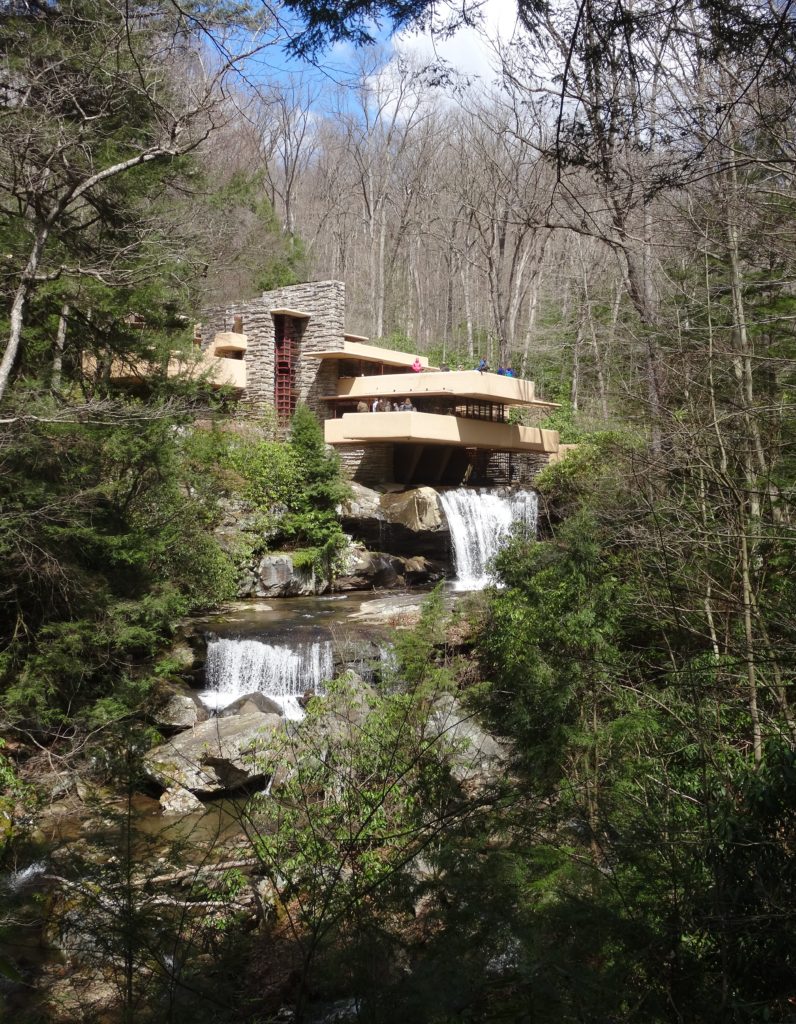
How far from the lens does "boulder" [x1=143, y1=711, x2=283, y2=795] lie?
8.36 m

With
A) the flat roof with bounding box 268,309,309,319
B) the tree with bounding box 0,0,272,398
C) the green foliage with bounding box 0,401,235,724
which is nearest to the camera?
the tree with bounding box 0,0,272,398

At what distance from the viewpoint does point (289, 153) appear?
31.3 m

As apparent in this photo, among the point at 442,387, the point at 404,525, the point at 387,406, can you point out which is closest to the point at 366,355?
the point at 387,406

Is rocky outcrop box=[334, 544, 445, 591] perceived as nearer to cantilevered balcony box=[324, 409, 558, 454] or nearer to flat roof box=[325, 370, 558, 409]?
cantilevered balcony box=[324, 409, 558, 454]

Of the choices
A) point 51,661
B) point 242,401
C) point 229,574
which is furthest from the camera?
point 242,401

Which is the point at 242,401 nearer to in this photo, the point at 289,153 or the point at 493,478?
the point at 493,478

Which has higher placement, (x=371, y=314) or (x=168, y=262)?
(x=371, y=314)

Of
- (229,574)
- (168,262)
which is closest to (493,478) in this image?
(229,574)

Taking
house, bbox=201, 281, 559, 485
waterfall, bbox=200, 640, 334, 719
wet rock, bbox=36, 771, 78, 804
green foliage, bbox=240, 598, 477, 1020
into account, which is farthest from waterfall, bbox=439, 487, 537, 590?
wet rock, bbox=36, 771, 78, 804

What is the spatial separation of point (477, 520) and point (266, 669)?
7607mm

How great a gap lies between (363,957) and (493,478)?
20.7m

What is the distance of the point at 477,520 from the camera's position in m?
17.8

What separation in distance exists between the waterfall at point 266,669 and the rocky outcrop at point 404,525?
230 inches

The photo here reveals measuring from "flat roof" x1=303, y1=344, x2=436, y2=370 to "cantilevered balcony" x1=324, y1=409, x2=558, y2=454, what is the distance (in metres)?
1.88
